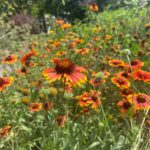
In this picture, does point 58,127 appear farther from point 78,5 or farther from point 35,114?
point 78,5

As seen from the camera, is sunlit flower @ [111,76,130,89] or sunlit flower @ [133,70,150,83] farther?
sunlit flower @ [111,76,130,89]

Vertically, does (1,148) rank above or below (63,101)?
below

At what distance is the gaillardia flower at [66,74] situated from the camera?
1707 millimetres

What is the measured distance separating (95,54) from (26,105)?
1.53m

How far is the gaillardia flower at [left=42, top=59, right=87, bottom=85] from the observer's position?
1707 millimetres

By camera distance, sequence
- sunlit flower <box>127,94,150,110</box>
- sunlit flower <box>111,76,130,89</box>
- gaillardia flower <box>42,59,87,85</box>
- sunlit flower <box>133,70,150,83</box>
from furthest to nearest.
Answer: sunlit flower <box>111,76,130,89</box> → sunlit flower <box>133,70,150,83</box> → sunlit flower <box>127,94,150,110</box> → gaillardia flower <box>42,59,87,85</box>

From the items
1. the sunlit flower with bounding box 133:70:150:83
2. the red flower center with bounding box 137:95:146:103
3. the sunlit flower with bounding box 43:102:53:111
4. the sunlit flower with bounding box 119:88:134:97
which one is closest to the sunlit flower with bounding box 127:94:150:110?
the red flower center with bounding box 137:95:146:103

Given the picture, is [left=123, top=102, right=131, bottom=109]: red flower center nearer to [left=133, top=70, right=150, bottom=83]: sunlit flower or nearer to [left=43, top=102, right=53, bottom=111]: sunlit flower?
[left=133, top=70, right=150, bottom=83]: sunlit flower

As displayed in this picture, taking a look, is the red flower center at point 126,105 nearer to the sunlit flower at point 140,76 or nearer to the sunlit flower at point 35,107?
the sunlit flower at point 140,76

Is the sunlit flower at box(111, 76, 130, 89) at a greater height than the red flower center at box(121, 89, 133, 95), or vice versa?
the sunlit flower at box(111, 76, 130, 89)

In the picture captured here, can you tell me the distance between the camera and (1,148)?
219 centimetres

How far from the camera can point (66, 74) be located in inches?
68.6

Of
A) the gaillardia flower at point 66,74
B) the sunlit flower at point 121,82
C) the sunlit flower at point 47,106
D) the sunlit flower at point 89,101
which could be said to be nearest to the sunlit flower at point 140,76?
the sunlit flower at point 121,82

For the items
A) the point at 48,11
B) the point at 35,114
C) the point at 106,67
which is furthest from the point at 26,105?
the point at 48,11
